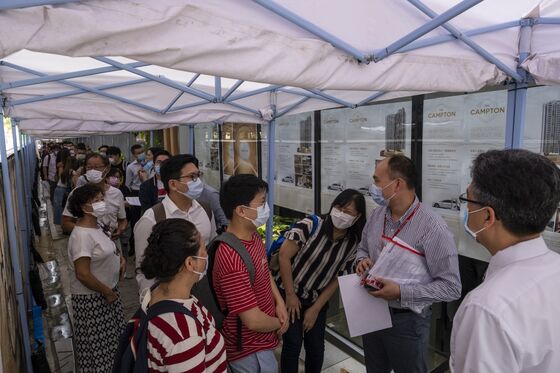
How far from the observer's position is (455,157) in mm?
3586

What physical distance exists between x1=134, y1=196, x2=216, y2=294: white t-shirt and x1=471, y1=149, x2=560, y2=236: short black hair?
1.85 m

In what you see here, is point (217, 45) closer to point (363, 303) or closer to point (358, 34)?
point (358, 34)

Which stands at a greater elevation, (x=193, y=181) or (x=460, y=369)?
(x=193, y=181)

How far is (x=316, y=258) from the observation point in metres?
2.77

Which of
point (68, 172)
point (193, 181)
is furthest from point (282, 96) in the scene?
point (68, 172)

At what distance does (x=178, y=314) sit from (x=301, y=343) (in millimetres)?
1651

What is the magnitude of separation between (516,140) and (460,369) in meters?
1.67

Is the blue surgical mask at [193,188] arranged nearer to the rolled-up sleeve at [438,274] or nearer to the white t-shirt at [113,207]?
the rolled-up sleeve at [438,274]

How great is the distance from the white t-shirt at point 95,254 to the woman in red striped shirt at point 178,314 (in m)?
1.45

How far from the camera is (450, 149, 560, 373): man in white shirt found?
3.56ft

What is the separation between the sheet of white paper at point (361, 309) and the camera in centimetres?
229

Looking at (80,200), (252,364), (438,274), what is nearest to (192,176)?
(80,200)

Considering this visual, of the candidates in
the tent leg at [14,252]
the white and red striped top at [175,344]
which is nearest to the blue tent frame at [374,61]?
the tent leg at [14,252]

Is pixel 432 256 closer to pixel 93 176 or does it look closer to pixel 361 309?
pixel 361 309
